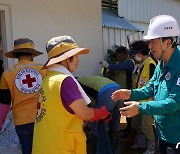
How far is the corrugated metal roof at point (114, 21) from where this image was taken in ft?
31.0

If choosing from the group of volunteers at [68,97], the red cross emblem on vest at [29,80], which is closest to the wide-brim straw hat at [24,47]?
the group of volunteers at [68,97]

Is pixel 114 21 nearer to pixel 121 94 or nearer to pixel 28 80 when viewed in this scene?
pixel 28 80

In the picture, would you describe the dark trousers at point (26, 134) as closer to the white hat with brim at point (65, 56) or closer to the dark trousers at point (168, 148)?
the white hat with brim at point (65, 56)

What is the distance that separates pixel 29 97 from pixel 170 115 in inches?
51.2

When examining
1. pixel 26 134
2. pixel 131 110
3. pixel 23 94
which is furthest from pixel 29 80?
pixel 131 110

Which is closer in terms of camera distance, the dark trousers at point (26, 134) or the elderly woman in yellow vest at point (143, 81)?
the dark trousers at point (26, 134)

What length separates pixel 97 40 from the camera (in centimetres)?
591

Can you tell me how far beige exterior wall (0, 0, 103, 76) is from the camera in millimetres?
4273

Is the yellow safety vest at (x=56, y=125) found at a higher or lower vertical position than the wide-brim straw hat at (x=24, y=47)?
lower

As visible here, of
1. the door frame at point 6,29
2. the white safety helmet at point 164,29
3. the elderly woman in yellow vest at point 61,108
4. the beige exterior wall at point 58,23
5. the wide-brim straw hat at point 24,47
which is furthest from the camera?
the beige exterior wall at point 58,23

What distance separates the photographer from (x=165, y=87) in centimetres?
227

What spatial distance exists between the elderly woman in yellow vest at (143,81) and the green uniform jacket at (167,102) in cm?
168

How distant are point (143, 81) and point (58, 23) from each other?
1.74 metres

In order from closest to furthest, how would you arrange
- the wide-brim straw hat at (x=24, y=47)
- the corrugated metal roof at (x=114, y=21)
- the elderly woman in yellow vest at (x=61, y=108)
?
the elderly woman in yellow vest at (x=61, y=108) → the wide-brim straw hat at (x=24, y=47) → the corrugated metal roof at (x=114, y=21)
